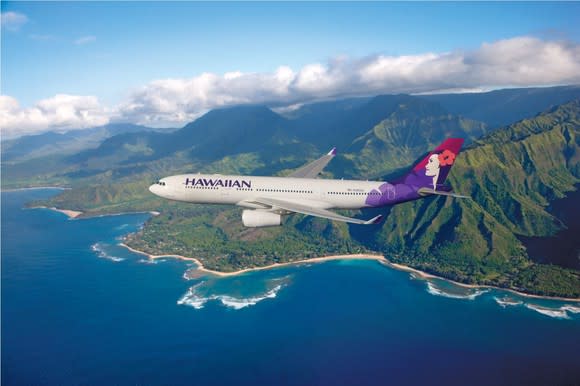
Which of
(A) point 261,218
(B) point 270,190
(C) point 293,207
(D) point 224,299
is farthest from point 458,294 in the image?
(A) point 261,218

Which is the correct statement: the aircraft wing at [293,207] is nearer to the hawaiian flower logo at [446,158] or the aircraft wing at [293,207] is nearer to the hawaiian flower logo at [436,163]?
the hawaiian flower logo at [436,163]

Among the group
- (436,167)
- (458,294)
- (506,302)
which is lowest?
(506,302)

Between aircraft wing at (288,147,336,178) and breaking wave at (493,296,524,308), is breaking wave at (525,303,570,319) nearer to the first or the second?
breaking wave at (493,296,524,308)

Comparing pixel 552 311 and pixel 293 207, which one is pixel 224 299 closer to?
pixel 293 207

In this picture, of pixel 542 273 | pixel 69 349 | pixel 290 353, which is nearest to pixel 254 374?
pixel 290 353

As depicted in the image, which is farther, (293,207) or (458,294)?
(458,294)

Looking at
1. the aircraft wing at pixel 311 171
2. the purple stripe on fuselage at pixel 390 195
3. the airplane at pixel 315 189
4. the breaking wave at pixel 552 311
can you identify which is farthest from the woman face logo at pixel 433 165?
the breaking wave at pixel 552 311
